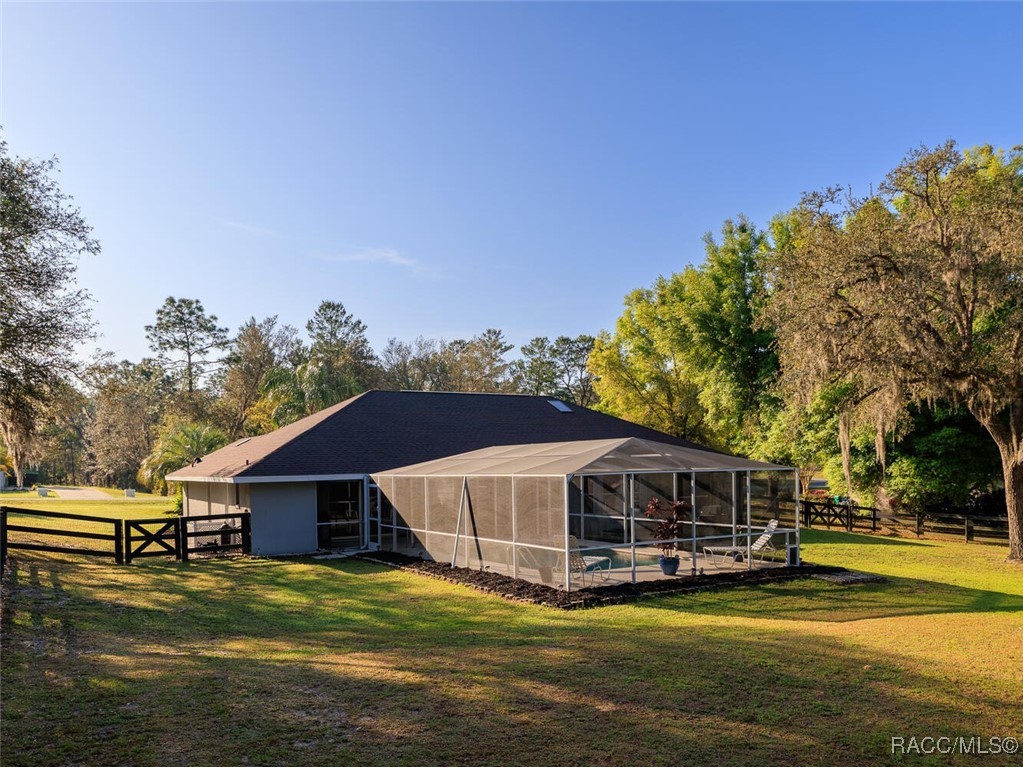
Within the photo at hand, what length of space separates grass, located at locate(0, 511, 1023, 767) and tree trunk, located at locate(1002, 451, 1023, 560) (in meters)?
5.49

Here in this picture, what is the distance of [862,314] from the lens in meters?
16.3

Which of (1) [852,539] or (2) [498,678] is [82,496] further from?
(2) [498,678]

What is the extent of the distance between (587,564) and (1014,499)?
453 inches

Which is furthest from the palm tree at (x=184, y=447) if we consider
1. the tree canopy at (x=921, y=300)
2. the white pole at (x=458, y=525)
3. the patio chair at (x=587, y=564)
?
the tree canopy at (x=921, y=300)

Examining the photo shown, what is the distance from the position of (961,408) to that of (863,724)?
775 inches

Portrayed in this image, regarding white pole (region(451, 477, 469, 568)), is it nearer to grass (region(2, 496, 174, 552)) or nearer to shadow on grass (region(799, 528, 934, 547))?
grass (region(2, 496, 174, 552))

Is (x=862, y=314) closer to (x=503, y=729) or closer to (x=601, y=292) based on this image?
(x=503, y=729)

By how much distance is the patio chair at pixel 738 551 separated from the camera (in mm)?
14344

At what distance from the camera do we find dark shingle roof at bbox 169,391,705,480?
Answer: 19.1 m

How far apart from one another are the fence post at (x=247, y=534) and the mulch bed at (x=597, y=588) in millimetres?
4855

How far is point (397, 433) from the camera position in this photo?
22.0m

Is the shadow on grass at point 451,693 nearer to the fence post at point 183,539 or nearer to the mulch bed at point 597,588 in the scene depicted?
the mulch bed at point 597,588

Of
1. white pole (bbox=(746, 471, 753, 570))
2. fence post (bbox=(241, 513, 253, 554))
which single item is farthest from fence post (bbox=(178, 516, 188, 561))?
white pole (bbox=(746, 471, 753, 570))

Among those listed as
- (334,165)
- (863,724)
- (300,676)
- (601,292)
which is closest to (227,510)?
(334,165)
